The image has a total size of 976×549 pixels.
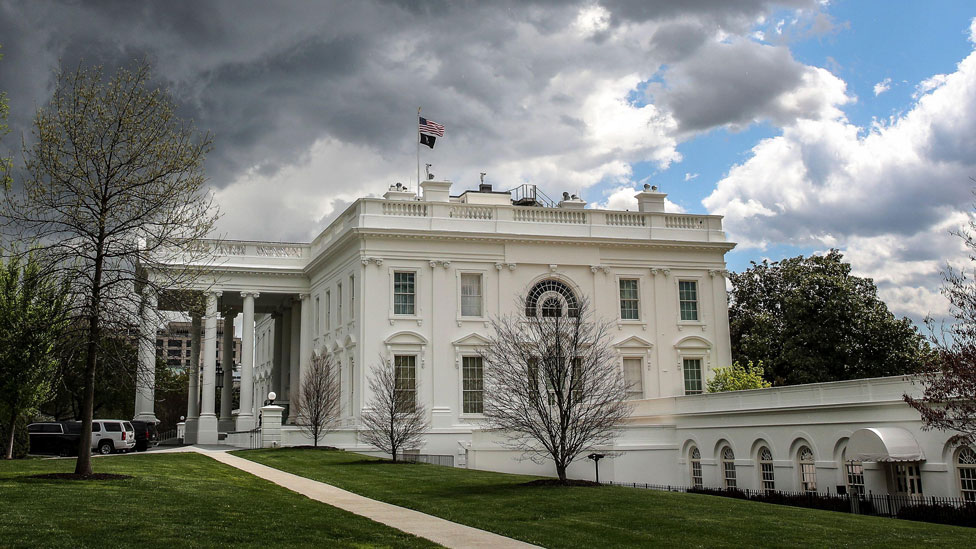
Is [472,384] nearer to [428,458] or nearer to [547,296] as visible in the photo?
[428,458]

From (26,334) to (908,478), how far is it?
81.6 ft

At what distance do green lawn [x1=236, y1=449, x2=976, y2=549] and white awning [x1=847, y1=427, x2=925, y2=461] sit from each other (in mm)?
6754

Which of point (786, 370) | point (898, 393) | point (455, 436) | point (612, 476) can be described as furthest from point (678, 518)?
point (786, 370)

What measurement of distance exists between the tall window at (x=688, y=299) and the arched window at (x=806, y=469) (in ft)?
58.8

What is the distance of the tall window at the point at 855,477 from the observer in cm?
2962

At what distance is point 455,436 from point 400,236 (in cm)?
989

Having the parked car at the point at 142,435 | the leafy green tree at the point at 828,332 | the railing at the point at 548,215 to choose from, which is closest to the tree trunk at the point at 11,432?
the parked car at the point at 142,435

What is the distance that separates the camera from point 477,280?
4672 cm

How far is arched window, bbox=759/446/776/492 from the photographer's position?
1332 inches

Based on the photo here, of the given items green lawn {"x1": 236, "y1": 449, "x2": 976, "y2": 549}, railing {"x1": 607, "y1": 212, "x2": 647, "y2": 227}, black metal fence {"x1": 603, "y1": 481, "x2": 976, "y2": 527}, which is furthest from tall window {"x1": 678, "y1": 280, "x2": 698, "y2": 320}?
green lawn {"x1": 236, "y1": 449, "x2": 976, "y2": 549}

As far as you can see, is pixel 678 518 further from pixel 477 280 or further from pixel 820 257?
pixel 820 257

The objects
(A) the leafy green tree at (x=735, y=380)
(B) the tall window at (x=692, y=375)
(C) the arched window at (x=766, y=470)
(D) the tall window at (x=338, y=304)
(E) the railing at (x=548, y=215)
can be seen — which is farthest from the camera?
(B) the tall window at (x=692, y=375)

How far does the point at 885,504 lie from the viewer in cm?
2802

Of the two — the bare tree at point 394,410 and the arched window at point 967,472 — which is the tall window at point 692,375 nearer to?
the bare tree at point 394,410
